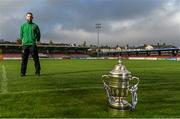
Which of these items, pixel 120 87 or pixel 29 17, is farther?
pixel 29 17

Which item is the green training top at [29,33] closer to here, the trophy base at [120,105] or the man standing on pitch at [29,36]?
the man standing on pitch at [29,36]

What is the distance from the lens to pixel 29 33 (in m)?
14.3

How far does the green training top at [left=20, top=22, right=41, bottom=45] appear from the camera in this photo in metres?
14.3

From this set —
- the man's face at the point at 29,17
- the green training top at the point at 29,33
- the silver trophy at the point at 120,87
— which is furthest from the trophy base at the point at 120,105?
the green training top at the point at 29,33

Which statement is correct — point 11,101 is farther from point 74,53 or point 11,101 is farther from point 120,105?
point 74,53

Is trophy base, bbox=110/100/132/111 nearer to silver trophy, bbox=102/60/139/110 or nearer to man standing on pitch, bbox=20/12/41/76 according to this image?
silver trophy, bbox=102/60/139/110

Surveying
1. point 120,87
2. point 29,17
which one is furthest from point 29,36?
point 120,87

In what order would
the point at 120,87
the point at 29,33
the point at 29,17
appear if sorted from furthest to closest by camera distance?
the point at 29,33 → the point at 29,17 → the point at 120,87

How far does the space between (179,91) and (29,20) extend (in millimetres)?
6473

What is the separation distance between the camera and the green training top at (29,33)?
14.3 metres

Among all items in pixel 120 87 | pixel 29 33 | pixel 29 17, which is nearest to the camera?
pixel 120 87

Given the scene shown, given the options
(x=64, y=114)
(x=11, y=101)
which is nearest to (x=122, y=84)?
(x=64, y=114)

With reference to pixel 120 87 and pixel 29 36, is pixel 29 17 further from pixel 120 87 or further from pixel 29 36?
pixel 120 87

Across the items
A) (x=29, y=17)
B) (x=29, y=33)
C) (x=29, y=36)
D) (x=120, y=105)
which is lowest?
(x=120, y=105)
